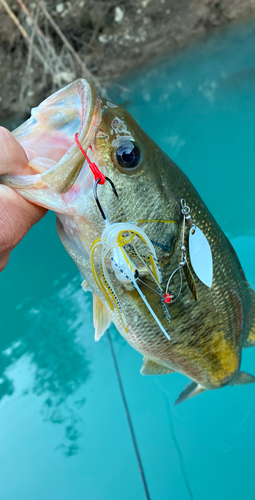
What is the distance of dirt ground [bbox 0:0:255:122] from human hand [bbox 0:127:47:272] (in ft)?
17.3

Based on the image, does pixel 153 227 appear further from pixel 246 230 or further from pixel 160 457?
pixel 246 230

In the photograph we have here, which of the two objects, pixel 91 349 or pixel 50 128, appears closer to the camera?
pixel 50 128

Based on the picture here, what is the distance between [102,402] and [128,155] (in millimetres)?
1901

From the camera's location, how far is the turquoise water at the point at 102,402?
1.98 m

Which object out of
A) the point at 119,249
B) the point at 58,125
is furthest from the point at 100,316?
the point at 58,125

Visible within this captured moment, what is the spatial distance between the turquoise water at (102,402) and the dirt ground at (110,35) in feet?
10.1

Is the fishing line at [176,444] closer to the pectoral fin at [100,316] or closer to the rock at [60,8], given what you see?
the pectoral fin at [100,316]

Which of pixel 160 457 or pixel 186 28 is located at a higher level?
pixel 186 28

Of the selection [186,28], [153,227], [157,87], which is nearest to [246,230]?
[153,227]

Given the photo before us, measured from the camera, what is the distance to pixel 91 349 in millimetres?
2520

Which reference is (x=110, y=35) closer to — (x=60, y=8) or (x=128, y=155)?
(x=60, y=8)

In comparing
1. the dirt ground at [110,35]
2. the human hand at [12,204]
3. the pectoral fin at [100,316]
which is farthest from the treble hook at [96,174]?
the dirt ground at [110,35]

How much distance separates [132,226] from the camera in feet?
2.94

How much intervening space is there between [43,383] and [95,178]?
205 cm
